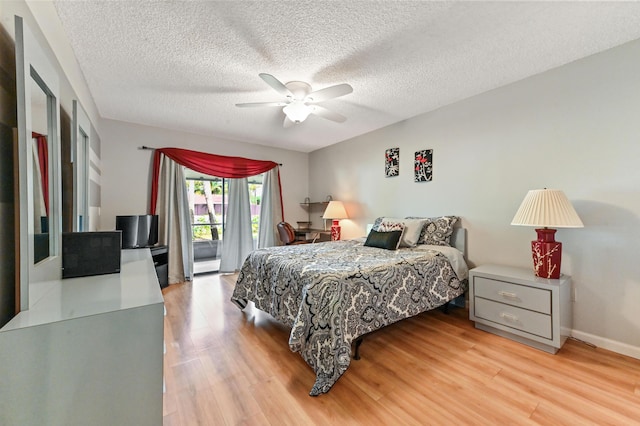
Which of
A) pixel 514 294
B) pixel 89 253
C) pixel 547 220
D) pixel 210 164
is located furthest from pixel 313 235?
pixel 89 253

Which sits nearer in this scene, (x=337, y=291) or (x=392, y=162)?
(x=337, y=291)

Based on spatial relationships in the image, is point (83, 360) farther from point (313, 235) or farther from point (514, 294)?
point (313, 235)

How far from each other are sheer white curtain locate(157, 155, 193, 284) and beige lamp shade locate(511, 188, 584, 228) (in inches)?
170

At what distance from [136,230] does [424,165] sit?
388 centimetres

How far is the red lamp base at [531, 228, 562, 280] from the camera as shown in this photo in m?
2.18

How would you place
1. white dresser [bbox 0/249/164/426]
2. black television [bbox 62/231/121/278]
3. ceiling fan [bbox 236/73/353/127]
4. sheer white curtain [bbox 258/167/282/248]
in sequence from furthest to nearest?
sheer white curtain [bbox 258/167/282/248]
ceiling fan [bbox 236/73/353/127]
black television [bbox 62/231/121/278]
white dresser [bbox 0/249/164/426]

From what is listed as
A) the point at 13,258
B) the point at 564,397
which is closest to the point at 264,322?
the point at 13,258

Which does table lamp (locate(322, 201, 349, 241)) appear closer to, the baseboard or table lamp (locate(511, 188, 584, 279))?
table lamp (locate(511, 188, 584, 279))

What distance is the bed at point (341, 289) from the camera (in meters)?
1.73

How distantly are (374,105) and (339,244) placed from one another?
5.83 ft

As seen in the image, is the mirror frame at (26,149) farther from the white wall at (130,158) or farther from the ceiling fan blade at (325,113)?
the white wall at (130,158)

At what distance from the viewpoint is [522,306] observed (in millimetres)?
2189

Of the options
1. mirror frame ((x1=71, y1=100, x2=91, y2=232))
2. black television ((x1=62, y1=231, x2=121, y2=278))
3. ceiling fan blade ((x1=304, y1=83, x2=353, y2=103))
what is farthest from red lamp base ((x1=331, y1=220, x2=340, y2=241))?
black television ((x1=62, y1=231, x2=121, y2=278))

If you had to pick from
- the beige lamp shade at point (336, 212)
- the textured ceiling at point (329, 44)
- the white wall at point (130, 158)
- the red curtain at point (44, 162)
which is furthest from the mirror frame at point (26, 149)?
the beige lamp shade at point (336, 212)
